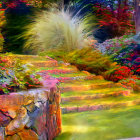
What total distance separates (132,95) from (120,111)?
4.14 ft

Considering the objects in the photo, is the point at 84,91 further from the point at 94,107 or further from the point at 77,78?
the point at 94,107

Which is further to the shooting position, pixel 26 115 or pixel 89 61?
pixel 89 61

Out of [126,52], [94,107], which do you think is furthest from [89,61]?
[94,107]

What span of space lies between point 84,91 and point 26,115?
302 cm

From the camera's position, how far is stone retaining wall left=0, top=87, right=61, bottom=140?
2.79m

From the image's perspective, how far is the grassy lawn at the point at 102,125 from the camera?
3.64 m

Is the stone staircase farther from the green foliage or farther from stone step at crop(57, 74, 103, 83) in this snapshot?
the green foliage

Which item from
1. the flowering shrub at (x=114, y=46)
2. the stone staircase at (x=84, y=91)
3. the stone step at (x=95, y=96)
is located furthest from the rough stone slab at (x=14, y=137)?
the flowering shrub at (x=114, y=46)

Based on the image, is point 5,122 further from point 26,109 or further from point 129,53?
point 129,53

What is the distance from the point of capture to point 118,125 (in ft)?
13.4

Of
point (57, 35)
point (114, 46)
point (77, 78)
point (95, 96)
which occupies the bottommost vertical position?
point (95, 96)

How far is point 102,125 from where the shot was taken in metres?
4.12

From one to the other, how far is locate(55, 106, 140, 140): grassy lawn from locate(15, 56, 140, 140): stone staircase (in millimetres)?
188

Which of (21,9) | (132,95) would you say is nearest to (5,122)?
(132,95)
